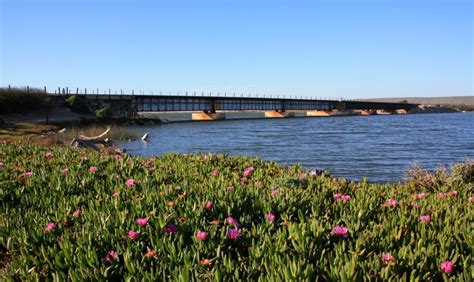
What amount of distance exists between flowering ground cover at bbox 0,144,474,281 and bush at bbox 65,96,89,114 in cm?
7025

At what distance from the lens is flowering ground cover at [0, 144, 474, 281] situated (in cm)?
333

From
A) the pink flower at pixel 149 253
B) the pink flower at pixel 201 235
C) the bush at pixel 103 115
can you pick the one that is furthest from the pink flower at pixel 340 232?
the bush at pixel 103 115

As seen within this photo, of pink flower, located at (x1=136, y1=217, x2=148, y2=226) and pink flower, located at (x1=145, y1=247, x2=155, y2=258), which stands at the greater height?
pink flower, located at (x1=136, y1=217, x2=148, y2=226)

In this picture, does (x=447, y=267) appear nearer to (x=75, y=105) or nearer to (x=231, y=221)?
(x=231, y=221)

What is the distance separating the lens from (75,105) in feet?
242

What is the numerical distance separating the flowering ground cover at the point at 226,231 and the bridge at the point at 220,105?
7452cm

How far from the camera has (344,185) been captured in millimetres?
6699

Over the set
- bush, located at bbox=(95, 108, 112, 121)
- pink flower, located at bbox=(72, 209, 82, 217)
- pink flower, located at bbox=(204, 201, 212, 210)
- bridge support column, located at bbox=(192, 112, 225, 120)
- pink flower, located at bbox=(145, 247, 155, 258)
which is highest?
pink flower, located at bbox=(204, 201, 212, 210)

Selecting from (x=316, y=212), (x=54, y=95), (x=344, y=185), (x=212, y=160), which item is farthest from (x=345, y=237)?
(x=54, y=95)

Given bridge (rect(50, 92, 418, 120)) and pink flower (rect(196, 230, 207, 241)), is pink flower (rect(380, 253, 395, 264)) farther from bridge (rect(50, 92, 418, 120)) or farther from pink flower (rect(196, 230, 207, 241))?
bridge (rect(50, 92, 418, 120))

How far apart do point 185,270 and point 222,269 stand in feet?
0.85

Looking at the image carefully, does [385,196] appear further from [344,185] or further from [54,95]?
[54,95]

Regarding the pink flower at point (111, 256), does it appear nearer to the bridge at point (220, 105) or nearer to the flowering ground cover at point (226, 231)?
the flowering ground cover at point (226, 231)

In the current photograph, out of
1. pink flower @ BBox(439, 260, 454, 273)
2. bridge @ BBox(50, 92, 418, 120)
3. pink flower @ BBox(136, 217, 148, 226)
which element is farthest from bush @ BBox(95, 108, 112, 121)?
pink flower @ BBox(439, 260, 454, 273)
